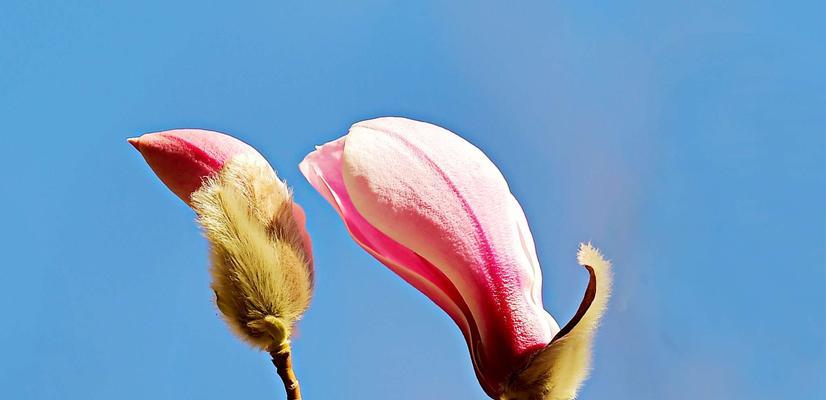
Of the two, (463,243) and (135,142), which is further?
(135,142)

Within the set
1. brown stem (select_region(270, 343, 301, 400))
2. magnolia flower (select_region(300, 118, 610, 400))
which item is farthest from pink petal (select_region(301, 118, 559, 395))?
brown stem (select_region(270, 343, 301, 400))

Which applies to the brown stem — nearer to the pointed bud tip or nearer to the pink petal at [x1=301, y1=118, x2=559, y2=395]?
the pink petal at [x1=301, y1=118, x2=559, y2=395]

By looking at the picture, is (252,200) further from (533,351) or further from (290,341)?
(533,351)

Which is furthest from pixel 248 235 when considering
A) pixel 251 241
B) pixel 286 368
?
pixel 286 368

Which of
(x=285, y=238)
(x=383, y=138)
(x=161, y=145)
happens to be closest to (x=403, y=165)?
(x=383, y=138)

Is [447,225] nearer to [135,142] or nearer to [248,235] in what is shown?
[248,235]

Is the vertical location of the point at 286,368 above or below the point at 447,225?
below

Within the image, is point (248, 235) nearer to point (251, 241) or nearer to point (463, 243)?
point (251, 241)
